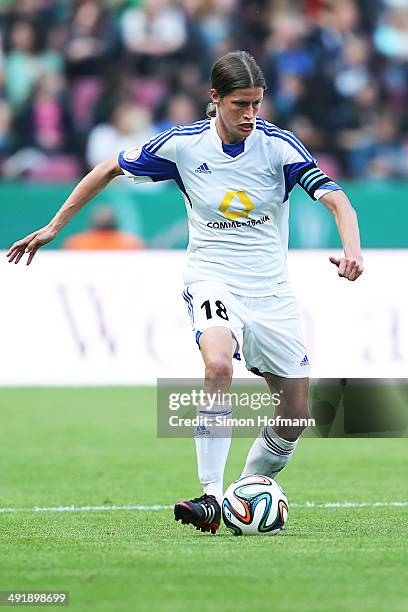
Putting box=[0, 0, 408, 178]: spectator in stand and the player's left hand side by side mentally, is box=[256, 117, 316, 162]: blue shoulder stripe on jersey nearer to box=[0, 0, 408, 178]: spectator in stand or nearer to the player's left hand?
the player's left hand

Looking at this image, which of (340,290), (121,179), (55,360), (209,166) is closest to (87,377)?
(55,360)

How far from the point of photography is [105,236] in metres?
17.8

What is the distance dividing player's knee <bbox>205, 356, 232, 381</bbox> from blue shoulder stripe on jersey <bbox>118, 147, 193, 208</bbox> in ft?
3.23

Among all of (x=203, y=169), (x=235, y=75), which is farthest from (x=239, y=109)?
(x=203, y=169)

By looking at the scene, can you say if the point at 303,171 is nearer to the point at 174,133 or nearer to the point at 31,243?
the point at 174,133

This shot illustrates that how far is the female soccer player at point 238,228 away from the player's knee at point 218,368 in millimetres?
112

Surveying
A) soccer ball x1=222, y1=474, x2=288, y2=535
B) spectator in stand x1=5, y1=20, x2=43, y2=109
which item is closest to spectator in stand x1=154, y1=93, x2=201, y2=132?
spectator in stand x1=5, y1=20, x2=43, y2=109

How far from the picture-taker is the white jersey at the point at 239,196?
23.1 ft

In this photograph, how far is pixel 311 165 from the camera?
6.96 m

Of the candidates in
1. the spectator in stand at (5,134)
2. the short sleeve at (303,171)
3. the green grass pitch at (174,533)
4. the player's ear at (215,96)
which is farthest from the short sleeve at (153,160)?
the spectator in stand at (5,134)

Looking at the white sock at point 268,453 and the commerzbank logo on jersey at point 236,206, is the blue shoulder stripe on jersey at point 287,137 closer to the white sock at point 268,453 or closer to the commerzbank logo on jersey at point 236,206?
the commerzbank logo on jersey at point 236,206

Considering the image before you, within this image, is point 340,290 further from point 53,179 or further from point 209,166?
point 209,166

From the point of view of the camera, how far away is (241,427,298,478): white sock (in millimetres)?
7227

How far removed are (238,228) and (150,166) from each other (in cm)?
61
